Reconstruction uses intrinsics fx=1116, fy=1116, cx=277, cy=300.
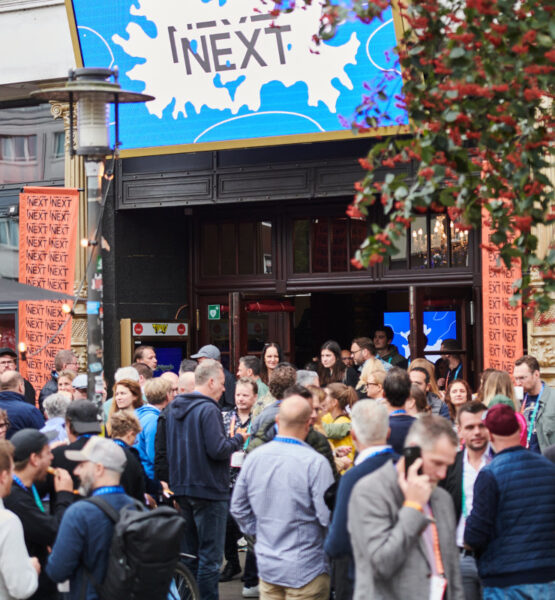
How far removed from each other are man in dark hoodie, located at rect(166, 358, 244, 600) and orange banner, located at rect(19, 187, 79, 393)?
7.05 m

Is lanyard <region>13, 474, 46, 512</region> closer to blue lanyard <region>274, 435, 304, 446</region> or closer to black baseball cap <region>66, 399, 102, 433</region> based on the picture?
black baseball cap <region>66, 399, 102, 433</region>

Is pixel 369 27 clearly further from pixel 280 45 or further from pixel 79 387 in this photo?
pixel 79 387

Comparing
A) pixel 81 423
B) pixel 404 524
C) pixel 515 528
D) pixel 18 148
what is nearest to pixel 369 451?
pixel 404 524

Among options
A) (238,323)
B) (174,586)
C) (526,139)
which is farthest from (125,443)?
(238,323)

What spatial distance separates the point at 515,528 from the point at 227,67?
906 cm

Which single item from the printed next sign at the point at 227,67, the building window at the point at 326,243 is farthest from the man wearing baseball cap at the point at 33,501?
the building window at the point at 326,243

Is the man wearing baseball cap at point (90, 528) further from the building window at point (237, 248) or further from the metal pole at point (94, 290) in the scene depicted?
the building window at point (237, 248)

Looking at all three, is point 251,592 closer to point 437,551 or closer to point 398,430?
point 398,430

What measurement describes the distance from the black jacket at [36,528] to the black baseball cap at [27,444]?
16 centimetres

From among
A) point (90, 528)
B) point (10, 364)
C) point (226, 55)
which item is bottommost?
point (90, 528)

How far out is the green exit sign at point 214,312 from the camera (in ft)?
54.8

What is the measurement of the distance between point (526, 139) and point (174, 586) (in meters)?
3.71

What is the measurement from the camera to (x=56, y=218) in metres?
15.5

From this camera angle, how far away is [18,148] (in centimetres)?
1675
